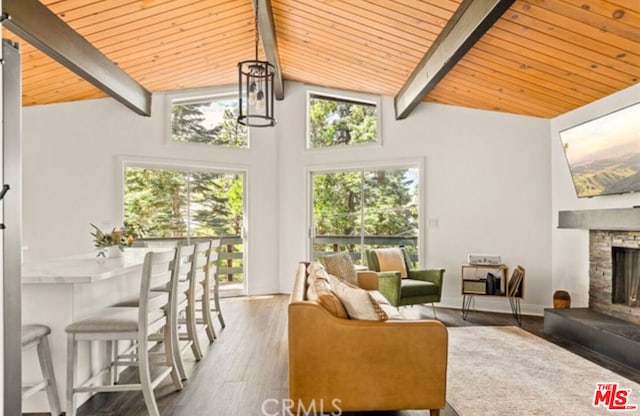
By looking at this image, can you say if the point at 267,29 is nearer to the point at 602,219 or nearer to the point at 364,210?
the point at 364,210

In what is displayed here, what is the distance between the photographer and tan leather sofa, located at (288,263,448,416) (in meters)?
2.46

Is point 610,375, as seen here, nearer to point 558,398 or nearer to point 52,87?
point 558,398

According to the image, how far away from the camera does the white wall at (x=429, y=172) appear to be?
5590 millimetres

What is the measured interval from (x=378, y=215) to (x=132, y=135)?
3.84 m

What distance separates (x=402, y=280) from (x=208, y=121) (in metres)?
3.97

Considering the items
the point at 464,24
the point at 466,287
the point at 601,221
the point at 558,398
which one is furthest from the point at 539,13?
the point at 466,287

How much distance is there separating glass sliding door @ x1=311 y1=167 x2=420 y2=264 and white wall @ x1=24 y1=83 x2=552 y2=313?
0.75 feet

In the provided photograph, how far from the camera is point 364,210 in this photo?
677cm

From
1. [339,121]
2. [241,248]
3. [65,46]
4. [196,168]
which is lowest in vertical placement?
[241,248]

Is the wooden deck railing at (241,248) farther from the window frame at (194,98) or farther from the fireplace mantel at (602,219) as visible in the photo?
the fireplace mantel at (602,219)

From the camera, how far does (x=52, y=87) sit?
540 cm

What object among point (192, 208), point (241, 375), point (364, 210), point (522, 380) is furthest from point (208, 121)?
point (522, 380)

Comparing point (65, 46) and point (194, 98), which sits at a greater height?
point (194, 98)

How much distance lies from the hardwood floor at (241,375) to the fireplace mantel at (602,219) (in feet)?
3.87
